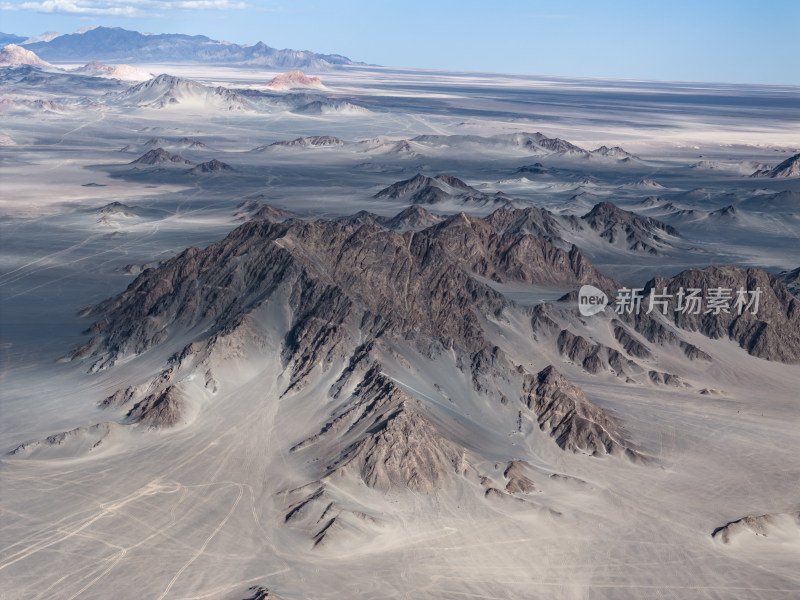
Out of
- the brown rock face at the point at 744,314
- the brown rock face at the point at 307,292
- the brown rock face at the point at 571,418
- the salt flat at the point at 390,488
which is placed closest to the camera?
the salt flat at the point at 390,488

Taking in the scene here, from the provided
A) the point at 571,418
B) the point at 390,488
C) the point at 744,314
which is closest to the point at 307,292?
the point at 571,418

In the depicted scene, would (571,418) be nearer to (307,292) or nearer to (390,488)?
(390,488)

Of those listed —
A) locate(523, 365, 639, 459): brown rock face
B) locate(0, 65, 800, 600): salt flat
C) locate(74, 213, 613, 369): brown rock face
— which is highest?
locate(74, 213, 613, 369): brown rock face

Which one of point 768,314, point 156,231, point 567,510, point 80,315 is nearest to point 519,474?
point 567,510

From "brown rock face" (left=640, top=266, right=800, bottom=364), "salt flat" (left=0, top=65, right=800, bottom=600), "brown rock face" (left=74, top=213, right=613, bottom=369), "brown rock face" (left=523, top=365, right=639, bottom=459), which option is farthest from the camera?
"brown rock face" (left=640, top=266, right=800, bottom=364)

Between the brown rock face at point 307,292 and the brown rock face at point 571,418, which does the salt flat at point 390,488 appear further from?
the brown rock face at point 307,292

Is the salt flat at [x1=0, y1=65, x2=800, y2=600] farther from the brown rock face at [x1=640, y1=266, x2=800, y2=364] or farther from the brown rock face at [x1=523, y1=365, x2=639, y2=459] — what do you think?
the brown rock face at [x1=640, y1=266, x2=800, y2=364]

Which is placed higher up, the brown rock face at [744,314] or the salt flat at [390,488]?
the brown rock face at [744,314]

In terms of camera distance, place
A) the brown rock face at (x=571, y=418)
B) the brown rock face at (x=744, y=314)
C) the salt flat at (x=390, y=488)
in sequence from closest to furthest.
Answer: the salt flat at (x=390, y=488), the brown rock face at (x=571, y=418), the brown rock face at (x=744, y=314)

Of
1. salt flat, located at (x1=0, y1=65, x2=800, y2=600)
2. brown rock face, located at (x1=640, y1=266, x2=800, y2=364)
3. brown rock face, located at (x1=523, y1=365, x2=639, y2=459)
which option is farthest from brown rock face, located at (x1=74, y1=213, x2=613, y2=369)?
brown rock face, located at (x1=640, y1=266, x2=800, y2=364)

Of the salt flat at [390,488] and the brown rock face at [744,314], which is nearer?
the salt flat at [390,488]

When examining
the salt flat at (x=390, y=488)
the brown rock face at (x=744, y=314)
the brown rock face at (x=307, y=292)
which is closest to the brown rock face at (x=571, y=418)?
the salt flat at (x=390, y=488)
